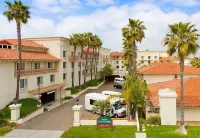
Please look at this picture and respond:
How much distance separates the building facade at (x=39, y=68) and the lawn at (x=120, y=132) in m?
13.9

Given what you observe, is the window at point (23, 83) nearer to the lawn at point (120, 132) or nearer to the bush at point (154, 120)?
the lawn at point (120, 132)

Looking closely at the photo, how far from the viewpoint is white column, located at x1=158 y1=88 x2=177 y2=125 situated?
23562 mm

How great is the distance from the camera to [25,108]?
31312 mm

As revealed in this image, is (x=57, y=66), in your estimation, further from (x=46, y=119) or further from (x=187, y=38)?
(x=187, y=38)

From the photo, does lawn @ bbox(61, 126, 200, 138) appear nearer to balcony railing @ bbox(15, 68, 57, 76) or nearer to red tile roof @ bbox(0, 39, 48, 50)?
balcony railing @ bbox(15, 68, 57, 76)

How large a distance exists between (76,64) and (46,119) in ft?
109

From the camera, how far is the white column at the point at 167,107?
23.6 m

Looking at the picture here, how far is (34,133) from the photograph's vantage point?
76.7 ft

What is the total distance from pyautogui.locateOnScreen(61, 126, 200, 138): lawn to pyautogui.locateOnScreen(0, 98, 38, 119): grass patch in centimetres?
941

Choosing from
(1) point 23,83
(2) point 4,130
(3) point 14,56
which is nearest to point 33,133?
(2) point 4,130

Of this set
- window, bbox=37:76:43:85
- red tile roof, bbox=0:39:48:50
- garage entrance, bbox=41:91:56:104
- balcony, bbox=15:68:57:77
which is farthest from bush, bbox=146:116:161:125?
red tile roof, bbox=0:39:48:50

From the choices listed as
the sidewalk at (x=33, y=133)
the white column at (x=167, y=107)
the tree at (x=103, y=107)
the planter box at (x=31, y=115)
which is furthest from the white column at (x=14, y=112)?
the white column at (x=167, y=107)

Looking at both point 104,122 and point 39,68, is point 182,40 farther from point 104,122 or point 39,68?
point 39,68

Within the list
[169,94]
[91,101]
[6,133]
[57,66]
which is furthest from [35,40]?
[169,94]
